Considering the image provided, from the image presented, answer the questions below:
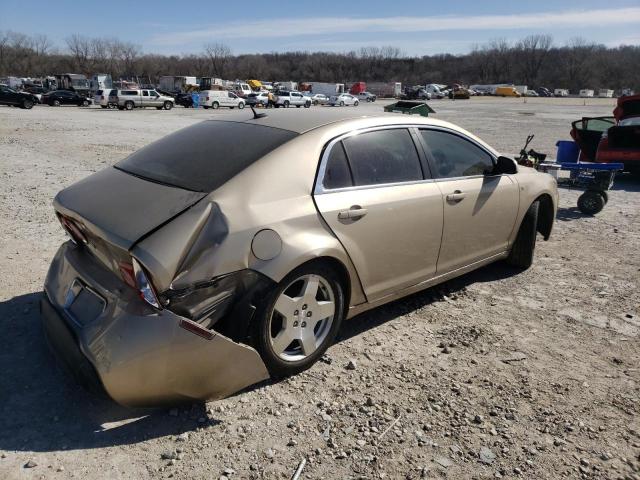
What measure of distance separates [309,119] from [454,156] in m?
1.40

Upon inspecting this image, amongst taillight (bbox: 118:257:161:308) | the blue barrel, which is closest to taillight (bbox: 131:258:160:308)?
taillight (bbox: 118:257:161:308)

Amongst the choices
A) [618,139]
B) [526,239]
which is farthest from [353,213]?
[618,139]

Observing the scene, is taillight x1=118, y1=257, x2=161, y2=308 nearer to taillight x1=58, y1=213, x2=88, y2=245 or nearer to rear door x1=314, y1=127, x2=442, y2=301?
taillight x1=58, y1=213, x2=88, y2=245

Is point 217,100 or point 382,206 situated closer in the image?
point 382,206

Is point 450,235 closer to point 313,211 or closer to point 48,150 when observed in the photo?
point 313,211

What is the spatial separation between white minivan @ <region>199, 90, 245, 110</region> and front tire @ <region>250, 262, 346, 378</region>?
42.3 metres

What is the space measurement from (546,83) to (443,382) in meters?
159

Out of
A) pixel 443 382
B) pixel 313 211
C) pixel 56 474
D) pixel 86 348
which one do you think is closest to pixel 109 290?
pixel 86 348

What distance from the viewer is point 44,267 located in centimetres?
491

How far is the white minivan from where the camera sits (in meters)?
43.0

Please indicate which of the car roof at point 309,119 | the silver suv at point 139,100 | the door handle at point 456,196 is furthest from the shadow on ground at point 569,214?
the silver suv at point 139,100

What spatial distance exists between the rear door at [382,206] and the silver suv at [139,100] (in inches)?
1574

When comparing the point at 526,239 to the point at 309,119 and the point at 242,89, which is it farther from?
the point at 242,89

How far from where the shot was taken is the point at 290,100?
48938mm
